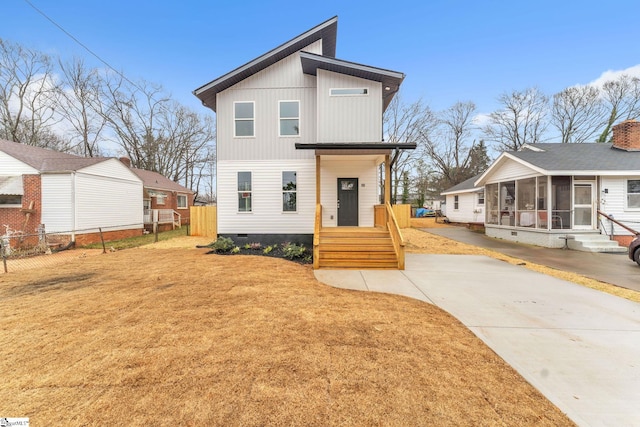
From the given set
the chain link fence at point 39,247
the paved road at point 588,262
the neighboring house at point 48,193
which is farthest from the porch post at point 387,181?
the neighboring house at point 48,193

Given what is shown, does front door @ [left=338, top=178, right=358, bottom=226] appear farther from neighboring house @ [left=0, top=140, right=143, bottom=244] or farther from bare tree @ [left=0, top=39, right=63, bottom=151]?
bare tree @ [left=0, top=39, right=63, bottom=151]

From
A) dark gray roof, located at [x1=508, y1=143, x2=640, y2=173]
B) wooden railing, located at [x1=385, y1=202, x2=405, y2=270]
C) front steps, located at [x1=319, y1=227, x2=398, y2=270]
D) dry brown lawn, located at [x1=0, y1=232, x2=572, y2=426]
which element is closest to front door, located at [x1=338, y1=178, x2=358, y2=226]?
wooden railing, located at [x1=385, y1=202, x2=405, y2=270]

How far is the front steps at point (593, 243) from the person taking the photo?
34.6ft

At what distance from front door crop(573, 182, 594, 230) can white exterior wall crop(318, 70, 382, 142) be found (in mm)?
9997

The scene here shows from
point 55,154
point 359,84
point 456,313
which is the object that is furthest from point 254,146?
point 55,154

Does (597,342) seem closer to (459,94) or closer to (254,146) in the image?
(254,146)

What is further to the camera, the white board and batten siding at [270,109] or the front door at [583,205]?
the front door at [583,205]

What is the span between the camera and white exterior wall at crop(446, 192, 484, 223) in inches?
833

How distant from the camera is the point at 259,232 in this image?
34.4 feet

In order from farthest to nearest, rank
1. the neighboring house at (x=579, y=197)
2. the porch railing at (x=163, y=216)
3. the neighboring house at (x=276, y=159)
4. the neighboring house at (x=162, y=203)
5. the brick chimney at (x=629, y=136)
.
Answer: the neighboring house at (x=162, y=203), the porch railing at (x=163, y=216), the brick chimney at (x=629, y=136), the neighboring house at (x=579, y=197), the neighboring house at (x=276, y=159)

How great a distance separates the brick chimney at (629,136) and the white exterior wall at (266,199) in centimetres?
1666

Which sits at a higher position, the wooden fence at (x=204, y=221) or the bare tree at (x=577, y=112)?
the bare tree at (x=577, y=112)

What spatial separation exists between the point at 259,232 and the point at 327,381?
848 centimetres

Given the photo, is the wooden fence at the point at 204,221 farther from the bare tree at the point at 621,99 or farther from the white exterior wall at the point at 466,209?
the bare tree at the point at 621,99
